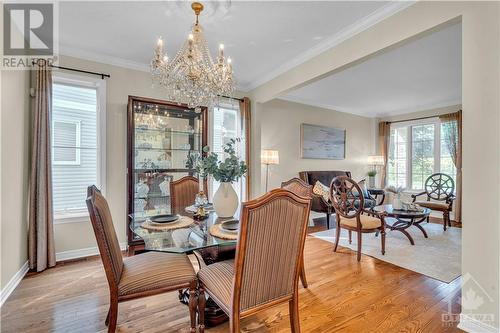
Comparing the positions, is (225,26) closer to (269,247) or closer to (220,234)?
(220,234)

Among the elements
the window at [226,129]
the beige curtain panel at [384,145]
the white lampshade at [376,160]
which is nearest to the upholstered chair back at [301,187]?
the window at [226,129]

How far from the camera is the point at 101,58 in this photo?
10.2ft

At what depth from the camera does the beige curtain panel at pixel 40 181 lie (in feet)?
8.52

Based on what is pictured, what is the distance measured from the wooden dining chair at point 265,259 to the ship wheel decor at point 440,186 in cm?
507

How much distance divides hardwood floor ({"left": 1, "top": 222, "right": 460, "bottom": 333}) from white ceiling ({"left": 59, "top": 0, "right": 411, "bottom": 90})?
2.59 m

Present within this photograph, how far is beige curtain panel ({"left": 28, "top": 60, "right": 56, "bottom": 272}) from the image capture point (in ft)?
8.52

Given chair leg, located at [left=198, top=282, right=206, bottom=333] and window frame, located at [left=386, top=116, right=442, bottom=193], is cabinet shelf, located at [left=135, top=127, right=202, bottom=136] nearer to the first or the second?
chair leg, located at [left=198, top=282, right=206, bottom=333]

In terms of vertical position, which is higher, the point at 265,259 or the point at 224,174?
the point at 224,174

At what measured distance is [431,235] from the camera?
3.91 m

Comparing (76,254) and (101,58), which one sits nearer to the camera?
(76,254)

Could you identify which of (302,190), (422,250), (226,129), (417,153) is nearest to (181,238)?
(302,190)

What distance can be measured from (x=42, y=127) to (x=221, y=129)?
2378mm

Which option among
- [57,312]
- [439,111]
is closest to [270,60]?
[57,312]

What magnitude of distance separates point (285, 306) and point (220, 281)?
33.8 inches
